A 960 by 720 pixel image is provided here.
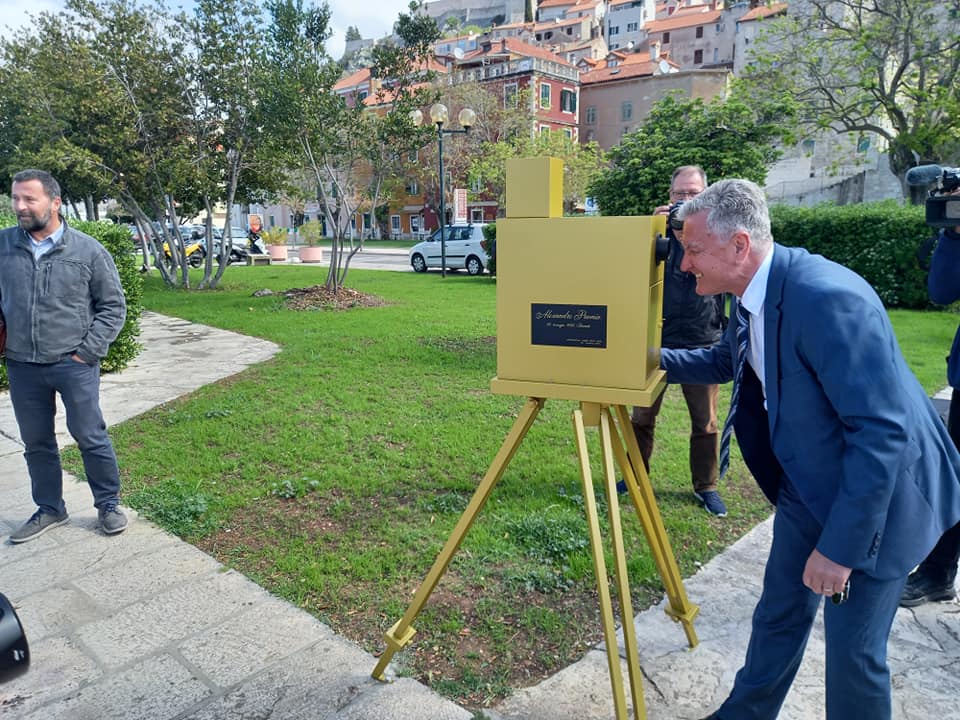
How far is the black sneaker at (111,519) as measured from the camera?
3982mm

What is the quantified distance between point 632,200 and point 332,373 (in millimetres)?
4491

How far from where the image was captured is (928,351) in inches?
347

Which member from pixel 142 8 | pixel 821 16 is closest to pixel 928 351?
pixel 821 16

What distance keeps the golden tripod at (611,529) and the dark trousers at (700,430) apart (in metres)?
1.48

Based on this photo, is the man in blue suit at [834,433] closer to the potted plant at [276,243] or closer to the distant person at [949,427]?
the distant person at [949,427]

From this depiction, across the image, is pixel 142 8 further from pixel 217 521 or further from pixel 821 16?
pixel 821 16

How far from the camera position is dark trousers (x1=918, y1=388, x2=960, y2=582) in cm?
316

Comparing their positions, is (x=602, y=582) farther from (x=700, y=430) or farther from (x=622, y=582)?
(x=700, y=430)

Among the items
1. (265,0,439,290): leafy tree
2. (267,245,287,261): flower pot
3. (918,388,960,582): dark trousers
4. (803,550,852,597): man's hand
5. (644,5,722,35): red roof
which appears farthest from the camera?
(644,5,722,35): red roof

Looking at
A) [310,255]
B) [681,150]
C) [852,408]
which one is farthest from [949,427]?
[310,255]

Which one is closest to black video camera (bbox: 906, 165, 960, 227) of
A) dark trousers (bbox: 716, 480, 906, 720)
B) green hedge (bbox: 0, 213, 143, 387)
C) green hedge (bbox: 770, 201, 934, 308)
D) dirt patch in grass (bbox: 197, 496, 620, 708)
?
dark trousers (bbox: 716, 480, 906, 720)

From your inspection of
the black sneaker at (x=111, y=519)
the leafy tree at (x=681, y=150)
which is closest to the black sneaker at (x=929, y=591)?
the black sneaker at (x=111, y=519)

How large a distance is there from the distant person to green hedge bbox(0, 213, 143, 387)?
8.14 meters

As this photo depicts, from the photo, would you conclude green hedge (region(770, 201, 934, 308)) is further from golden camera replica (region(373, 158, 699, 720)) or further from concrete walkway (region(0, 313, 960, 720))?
golden camera replica (region(373, 158, 699, 720))
